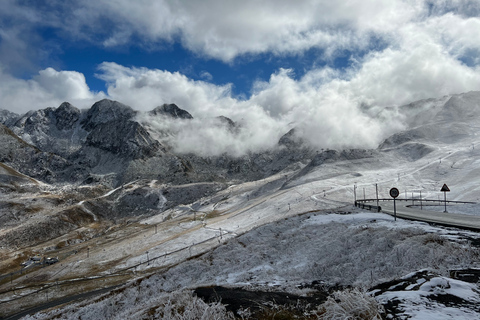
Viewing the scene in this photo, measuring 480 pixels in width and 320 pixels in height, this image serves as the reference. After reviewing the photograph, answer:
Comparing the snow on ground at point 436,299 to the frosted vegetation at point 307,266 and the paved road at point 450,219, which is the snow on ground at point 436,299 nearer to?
the frosted vegetation at point 307,266

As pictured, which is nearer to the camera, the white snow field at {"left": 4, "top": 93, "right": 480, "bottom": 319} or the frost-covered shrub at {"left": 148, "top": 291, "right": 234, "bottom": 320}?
the frost-covered shrub at {"left": 148, "top": 291, "right": 234, "bottom": 320}

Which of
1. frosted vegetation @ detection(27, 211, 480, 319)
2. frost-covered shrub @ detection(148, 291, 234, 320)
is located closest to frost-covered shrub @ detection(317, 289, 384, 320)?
frosted vegetation @ detection(27, 211, 480, 319)

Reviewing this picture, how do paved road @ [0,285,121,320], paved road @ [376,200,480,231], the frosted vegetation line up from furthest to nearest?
1. paved road @ [0,285,121,320]
2. paved road @ [376,200,480,231]
3. the frosted vegetation

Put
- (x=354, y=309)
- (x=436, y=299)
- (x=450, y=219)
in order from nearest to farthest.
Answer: (x=354, y=309), (x=436, y=299), (x=450, y=219)

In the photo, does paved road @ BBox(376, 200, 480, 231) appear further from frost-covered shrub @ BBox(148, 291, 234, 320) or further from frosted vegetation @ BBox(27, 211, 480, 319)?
frost-covered shrub @ BBox(148, 291, 234, 320)

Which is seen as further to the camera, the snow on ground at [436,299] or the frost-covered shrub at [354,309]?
the snow on ground at [436,299]

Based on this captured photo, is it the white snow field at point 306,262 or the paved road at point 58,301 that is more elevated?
the white snow field at point 306,262

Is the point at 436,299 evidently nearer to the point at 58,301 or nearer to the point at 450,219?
the point at 450,219

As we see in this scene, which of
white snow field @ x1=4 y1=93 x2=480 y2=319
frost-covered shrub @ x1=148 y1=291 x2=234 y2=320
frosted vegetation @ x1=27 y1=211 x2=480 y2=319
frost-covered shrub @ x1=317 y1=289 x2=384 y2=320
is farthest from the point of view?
frosted vegetation @ x1=27 y1=211 x2=480 y2=319

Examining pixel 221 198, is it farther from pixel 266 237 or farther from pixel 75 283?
pixel 266 237

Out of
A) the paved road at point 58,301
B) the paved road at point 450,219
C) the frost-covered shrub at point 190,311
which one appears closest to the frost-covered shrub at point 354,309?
the frost-covered shrub at point 190,311

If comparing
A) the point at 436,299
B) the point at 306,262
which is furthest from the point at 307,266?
the point at 436,299

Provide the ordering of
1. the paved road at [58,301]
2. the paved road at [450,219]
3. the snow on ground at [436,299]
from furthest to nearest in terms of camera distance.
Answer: the paved road at [58,301]
the paved road at [450,219]
the snow on ground at [436,299]

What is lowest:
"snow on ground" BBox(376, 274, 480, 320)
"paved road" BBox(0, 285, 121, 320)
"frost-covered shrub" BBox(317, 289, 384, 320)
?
"paved road" BBox(0, 285, 121, 320)
